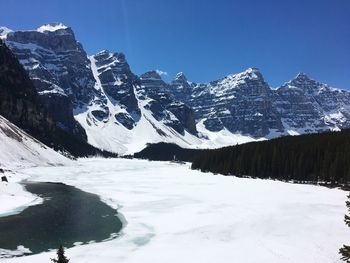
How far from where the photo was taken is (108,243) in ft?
107

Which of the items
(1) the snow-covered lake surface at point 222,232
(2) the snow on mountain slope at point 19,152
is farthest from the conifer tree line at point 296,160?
(2) the snow on mountain slope at point 19,152

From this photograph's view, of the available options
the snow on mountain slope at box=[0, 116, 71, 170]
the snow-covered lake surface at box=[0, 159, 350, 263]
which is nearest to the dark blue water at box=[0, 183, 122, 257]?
the snow-covered lake surface at box=[0, 159, 350, 263]

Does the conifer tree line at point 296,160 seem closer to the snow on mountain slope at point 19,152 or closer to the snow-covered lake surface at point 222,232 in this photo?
the snow-covered lake surface at point 222,232

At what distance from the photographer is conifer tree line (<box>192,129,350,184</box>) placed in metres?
93.9

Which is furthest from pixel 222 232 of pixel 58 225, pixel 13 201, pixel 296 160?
pixel 296 160

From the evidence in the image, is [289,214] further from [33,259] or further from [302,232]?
[33,259]

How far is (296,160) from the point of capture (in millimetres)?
108625

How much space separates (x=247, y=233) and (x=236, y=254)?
23.2ft

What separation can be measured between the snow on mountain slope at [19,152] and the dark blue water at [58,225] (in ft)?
199

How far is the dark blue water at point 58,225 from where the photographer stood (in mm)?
32906

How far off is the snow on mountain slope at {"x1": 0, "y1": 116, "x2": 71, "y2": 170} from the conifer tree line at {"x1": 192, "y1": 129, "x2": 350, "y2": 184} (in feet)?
180

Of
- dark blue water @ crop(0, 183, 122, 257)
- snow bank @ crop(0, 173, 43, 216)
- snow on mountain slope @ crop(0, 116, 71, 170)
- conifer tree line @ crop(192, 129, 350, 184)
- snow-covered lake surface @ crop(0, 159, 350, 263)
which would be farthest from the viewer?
snow on mountain slope @ crop(0, 116, 71, 170)

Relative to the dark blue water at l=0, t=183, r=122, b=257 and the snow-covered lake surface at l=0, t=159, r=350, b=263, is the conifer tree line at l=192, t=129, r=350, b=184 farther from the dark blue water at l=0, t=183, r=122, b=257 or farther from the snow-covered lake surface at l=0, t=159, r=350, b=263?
the dark blue water at l=0, t=183, r=122, b=257

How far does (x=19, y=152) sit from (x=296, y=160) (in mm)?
75492
